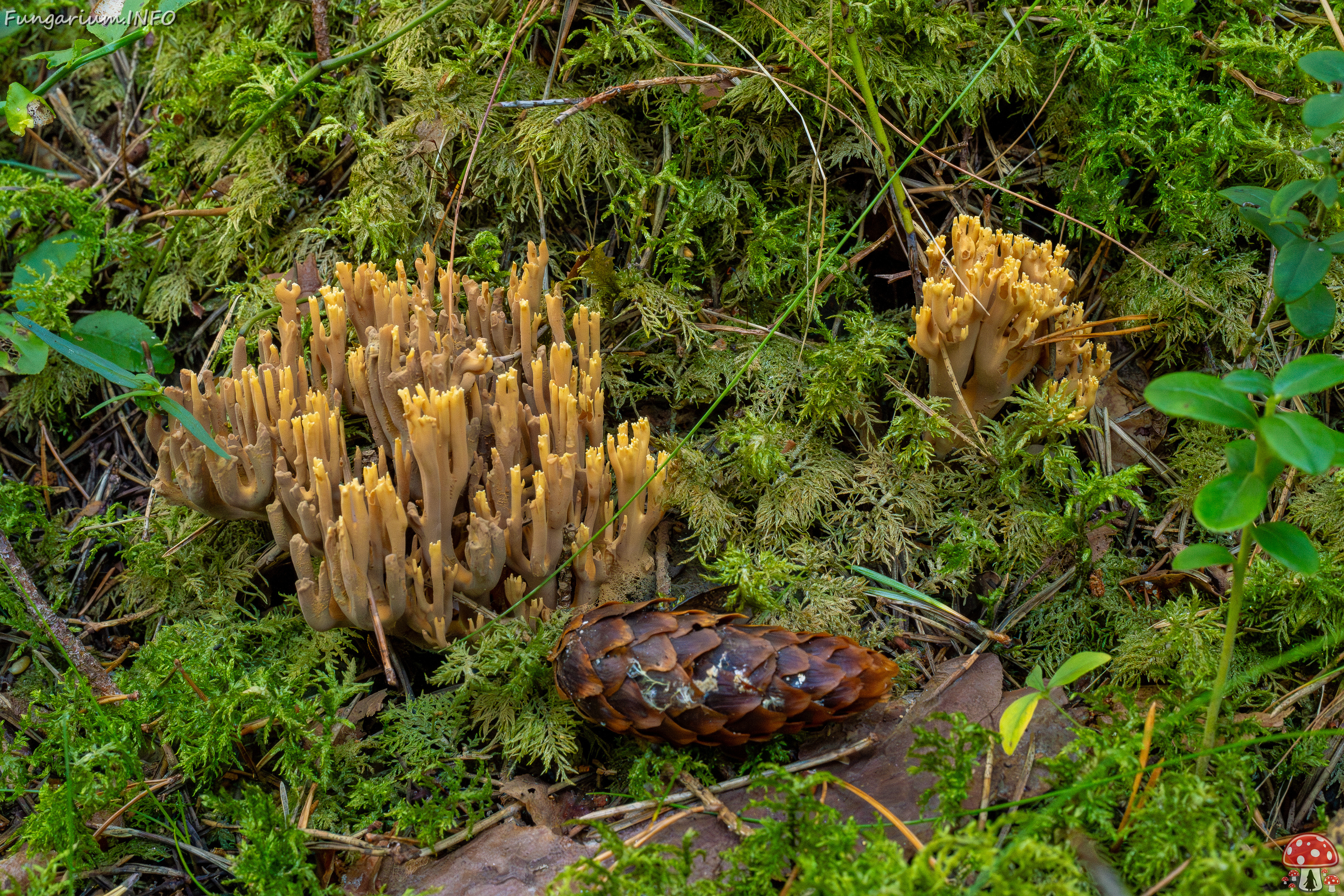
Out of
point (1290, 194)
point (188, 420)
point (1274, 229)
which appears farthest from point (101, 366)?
point (1274, 229)

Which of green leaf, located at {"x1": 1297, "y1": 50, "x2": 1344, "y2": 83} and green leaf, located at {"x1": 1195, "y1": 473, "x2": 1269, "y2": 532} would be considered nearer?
green leaf, located at {"x1": 1195, "y1": 473, "x2": 1269, "y2": 532}

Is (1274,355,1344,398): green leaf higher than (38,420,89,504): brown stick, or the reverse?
(1274,355,1344,398): green leaf

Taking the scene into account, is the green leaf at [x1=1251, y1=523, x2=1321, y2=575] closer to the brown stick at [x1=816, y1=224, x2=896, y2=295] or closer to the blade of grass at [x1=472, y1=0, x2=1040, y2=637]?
the blade of grass at [x1=472, y1=0, x2=1040, y2=637]

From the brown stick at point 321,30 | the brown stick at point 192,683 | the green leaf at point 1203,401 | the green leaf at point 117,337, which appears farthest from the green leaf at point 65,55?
the green leaf at point 1203,401

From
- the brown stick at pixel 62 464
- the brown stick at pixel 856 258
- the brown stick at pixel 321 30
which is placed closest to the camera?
the brown stick at pixel 856 258

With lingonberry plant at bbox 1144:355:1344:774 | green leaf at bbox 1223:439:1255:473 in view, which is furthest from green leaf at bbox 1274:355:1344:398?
green leaf at bbox 1223:439:1255:473

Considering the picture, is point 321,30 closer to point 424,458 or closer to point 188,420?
point 188,420

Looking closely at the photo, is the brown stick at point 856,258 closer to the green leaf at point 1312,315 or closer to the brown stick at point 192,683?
the green leaf at point 1312,315
